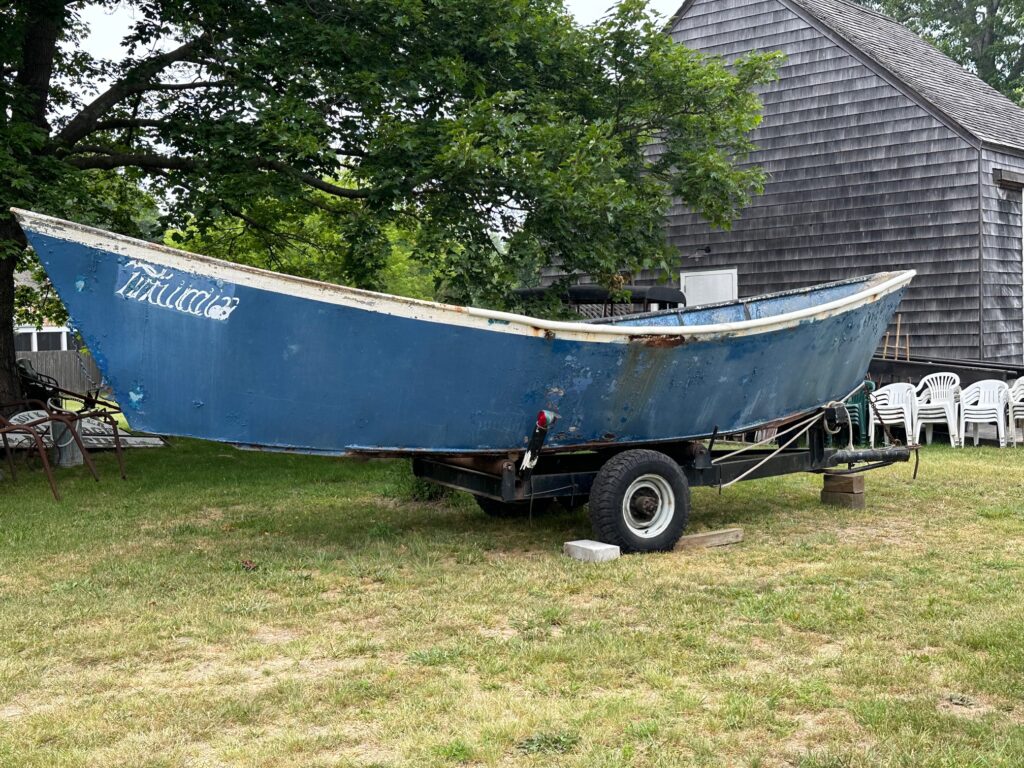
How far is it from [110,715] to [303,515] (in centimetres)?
472

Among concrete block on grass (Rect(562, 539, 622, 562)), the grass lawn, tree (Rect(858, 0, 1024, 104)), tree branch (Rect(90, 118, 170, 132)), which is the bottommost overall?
the grass lawn

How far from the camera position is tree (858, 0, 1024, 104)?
3469cm

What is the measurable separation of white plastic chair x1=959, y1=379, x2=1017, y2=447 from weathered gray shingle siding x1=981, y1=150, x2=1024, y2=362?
1908 millimetres

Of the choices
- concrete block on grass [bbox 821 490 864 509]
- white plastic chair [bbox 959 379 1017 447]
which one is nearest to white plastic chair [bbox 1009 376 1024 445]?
white plastic chair [bbox 959 379 1017 447]

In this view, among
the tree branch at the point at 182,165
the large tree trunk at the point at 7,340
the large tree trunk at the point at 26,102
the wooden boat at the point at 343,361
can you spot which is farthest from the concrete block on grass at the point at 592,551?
the large tree trunk at the point at 7,340

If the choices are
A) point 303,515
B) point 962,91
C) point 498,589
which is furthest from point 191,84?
point 962,91

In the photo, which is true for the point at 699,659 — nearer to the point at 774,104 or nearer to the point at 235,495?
the point at 235,495

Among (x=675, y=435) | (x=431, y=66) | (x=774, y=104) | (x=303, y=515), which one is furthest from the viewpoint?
(x=774, y=104)

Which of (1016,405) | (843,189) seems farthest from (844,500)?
(843,189)

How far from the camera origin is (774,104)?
17781mm

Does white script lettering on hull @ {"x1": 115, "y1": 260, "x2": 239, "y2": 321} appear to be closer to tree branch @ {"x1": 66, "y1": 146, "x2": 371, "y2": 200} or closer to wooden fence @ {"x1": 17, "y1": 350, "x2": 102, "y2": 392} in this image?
tree branch @ {"x1": 66, "y1": 146, "x2": 371, "y2": 200}

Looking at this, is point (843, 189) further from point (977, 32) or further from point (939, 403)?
point (977, 32)

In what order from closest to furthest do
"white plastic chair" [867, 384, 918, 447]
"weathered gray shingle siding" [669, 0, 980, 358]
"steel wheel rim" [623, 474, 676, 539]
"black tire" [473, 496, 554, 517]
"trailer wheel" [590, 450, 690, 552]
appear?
"trailer wheel" [590, 450, 690, 552]
"steel wheel rim" [623, 474, 676, 539]
"black tire" [473, 496, 554, 517]
"white plastic chair" [867, 384, 918, 447]
"weathered gray shingle siding" [669, 0, 980, 358]

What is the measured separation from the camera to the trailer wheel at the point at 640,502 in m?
6.36
